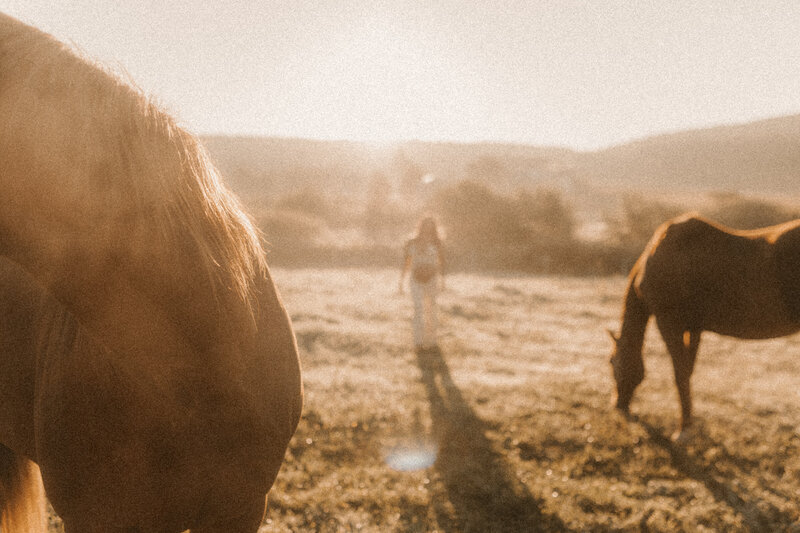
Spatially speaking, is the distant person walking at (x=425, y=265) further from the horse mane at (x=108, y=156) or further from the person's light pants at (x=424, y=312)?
the horse mane at (x=108, y=156)

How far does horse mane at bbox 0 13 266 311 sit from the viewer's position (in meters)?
0.95

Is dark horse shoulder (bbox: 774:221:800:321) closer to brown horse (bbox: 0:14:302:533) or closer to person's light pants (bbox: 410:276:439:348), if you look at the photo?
person's light pants (bbox: 410:276:439:348)

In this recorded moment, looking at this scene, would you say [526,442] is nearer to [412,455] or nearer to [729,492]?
[412,455]

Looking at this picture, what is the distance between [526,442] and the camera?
4.57 metres

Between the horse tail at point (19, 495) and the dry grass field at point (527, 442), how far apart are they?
4.47ft

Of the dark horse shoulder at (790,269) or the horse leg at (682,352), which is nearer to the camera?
the dark horse shoulder at (790,269)

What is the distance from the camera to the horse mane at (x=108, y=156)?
0.95m

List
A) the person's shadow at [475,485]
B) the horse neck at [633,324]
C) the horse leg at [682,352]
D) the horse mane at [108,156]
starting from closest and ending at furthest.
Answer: the horse mane at [108,156], the person's shadow at [475,485], the horse leg at [682,352], the horse neck at [633,324]

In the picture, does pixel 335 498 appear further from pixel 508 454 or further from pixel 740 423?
pixel 740 423

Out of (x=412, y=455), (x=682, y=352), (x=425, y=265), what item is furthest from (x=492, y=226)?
(x=412, y=455)

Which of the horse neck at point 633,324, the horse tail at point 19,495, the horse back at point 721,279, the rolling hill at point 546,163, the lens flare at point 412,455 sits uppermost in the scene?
the rolling hill at point 546,163

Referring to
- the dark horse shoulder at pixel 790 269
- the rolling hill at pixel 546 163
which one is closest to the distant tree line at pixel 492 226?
the rolling hill at pixel 546 163

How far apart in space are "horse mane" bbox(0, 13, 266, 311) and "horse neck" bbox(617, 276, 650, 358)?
4.64 m

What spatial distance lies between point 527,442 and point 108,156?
444 centimetres
